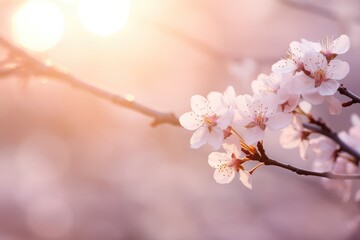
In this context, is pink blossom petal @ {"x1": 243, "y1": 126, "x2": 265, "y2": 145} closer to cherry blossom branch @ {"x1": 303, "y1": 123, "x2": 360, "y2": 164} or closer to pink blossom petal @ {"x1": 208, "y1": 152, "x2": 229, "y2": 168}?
pink blossom petal @ {"x1": 208, "y1": 152, "x2": 229, "y2": 168}

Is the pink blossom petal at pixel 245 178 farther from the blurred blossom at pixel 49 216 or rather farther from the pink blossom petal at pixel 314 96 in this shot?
the blurred blossom at pixel 49 216

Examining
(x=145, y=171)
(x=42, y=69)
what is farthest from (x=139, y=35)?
(x=42, y=69)

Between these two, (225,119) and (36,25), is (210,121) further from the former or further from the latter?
(36,25)

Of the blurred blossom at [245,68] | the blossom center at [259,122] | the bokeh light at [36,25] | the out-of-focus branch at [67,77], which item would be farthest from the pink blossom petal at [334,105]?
the bokeh light at [36,25]

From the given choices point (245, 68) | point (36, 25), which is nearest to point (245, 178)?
point (245, 68)

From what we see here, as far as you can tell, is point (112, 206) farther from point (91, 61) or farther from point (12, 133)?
point (12, 133)

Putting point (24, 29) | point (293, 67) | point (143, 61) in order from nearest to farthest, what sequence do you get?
point (293, 67) < point (24, 29) < point (143, 61)

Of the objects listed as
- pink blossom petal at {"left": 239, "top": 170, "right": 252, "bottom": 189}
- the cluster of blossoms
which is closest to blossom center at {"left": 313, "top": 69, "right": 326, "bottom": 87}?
the cluster of blossoms
